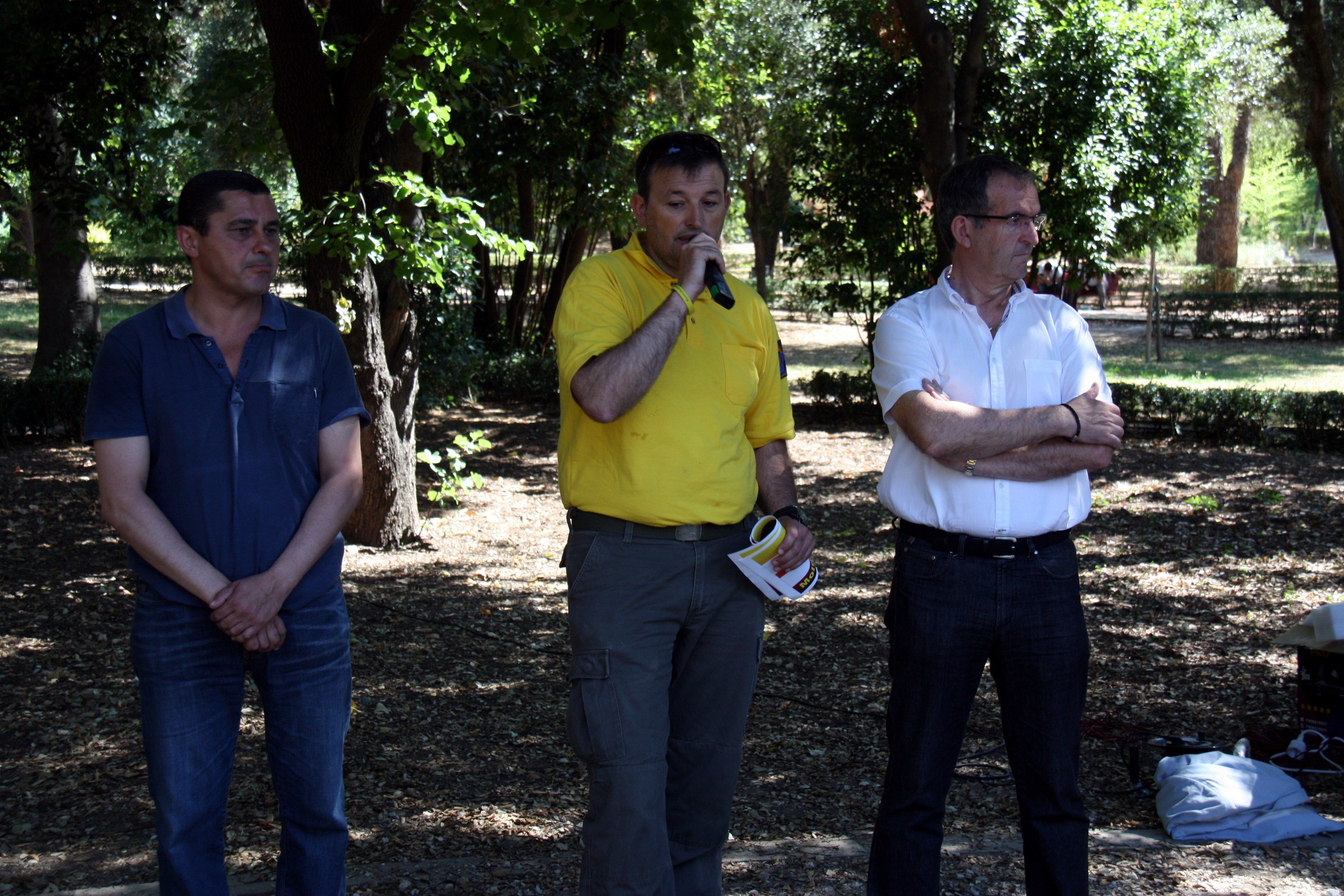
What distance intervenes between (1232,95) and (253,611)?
30711 mm

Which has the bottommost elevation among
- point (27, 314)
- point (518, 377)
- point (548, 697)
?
point (548, 697)

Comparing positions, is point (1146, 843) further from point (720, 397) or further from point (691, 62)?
point (691, 62)

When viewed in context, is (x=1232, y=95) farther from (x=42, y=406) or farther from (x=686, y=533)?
(x=686, y=533)

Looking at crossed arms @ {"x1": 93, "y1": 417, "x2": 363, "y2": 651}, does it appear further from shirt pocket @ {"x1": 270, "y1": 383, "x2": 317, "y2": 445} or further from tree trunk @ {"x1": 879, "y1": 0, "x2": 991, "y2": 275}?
tree trunk @ {"x1": 879, "y1": 0, "x2": 991, "y2": 275}

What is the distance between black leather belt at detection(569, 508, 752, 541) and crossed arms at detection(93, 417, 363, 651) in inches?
25.4

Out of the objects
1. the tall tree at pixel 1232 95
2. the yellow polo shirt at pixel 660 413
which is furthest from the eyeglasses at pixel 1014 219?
the tall tree at pixel 1232 95

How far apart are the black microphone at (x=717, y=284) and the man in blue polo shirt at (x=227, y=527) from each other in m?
0.95

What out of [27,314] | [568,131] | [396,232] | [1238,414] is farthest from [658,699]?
[27,314]

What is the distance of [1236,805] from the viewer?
3.73 m

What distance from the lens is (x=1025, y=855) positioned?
2.98 m

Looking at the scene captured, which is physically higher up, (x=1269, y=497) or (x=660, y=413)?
(x=660, y=413)

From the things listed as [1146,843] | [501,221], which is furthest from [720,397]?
[501,221]

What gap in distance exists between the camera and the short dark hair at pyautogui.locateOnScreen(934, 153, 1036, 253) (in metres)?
2.96

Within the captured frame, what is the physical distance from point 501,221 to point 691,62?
9262 mm
